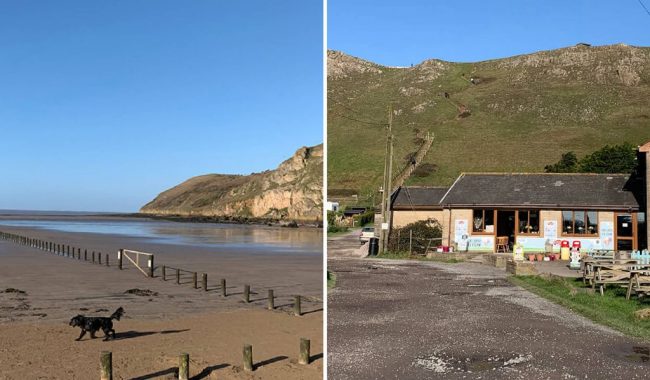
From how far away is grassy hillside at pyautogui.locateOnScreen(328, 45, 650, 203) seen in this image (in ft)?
211

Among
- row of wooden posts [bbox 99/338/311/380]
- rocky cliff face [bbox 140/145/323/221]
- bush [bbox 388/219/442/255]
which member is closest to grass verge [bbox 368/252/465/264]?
bush [bbox 388/219/442/255]

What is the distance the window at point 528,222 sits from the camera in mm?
29578

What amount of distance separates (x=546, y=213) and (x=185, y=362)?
75.4ft

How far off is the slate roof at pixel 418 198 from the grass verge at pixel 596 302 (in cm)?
1588

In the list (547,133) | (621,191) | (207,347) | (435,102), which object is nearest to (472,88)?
(435,102)

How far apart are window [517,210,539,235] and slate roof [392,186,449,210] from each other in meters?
4.33

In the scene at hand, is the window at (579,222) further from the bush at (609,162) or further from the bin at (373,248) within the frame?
the bush at (609,162)

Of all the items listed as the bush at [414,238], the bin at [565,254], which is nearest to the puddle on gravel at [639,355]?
the bin at [565,254]

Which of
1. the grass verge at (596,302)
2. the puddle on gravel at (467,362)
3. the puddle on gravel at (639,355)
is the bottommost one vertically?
the puddle on gravel at (467,362)

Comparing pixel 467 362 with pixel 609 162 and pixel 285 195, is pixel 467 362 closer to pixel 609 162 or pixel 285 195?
pixel 609 162

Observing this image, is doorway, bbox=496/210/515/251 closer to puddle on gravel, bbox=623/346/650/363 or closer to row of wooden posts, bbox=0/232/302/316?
row of wooden posts, bbox=0/232/302/316

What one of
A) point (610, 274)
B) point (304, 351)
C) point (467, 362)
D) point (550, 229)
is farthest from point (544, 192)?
point (467, 362)

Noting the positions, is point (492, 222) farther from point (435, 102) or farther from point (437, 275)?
point (435, 102)

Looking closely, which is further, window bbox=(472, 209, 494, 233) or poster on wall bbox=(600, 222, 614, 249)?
window bbox=(472, 209, 494, 233)
